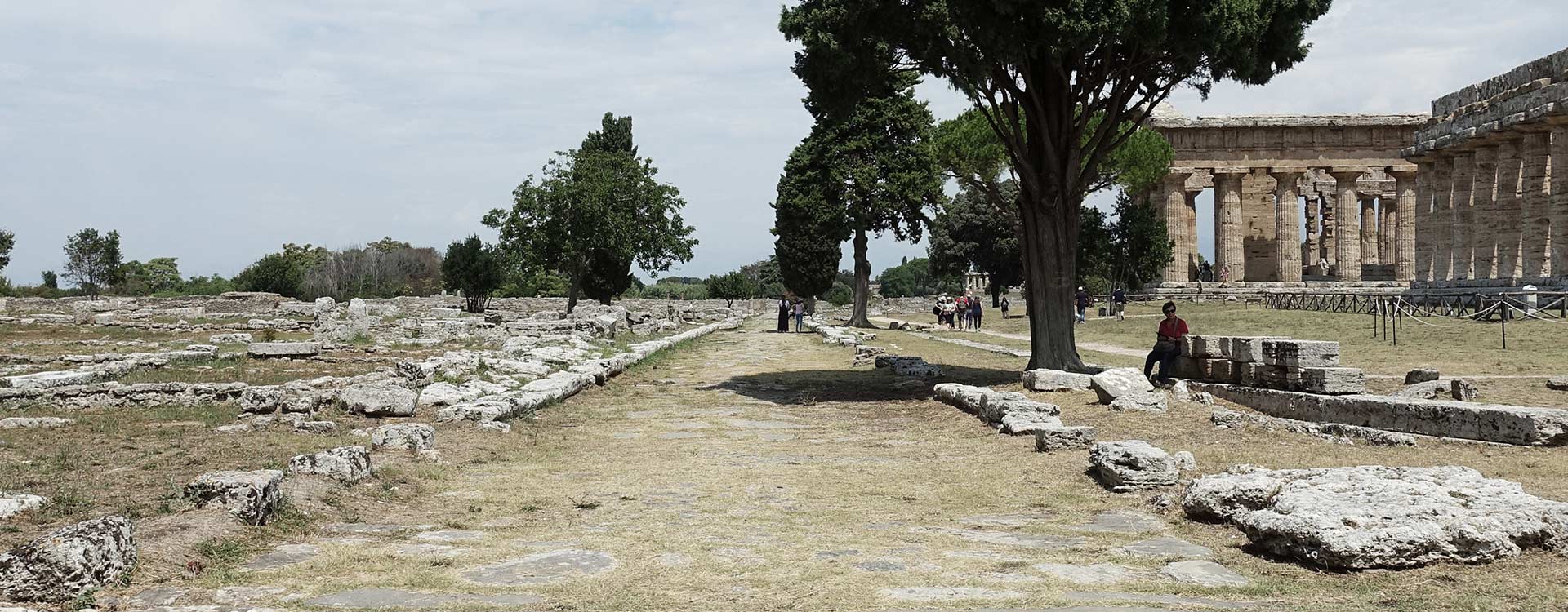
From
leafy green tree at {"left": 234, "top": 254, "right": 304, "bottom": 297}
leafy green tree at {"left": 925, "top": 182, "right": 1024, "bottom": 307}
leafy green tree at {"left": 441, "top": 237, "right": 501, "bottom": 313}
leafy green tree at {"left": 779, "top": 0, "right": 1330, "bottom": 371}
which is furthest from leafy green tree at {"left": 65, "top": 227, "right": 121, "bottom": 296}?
leafy green tree at {"left": 779, "top": 0, "right": 1330, "bottom": 371}

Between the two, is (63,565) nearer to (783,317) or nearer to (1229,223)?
(783,317)

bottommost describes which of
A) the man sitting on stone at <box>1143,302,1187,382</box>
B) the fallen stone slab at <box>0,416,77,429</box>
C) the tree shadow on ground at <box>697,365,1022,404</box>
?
the tree shadow on ground at <box>697,365,1022,404</box>

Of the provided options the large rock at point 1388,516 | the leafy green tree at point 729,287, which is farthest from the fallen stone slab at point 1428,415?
the leafy green tree at point 729,287

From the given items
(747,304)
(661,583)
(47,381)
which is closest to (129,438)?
(47,381)

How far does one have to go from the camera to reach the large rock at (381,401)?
42.9ft

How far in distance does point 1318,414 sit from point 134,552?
38.7 ft

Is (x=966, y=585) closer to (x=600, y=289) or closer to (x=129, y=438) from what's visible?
(x=129, y=438)

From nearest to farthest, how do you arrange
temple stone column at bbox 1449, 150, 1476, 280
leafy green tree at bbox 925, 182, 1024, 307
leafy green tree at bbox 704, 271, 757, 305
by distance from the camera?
temple stone column at bbox 1449, 150, 1476, 280, leafy green tree at bbox 925, 182, 1024, 307, leafy green tree at bbox 704, 271, 757, 305

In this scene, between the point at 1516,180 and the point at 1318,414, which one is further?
the point at 1516,180

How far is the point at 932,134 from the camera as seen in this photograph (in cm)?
4259

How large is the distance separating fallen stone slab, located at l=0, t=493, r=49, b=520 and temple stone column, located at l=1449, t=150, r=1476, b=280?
43576 millimetres

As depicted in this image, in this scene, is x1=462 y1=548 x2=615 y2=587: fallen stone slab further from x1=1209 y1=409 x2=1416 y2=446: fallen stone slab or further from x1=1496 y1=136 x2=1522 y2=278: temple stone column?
x1=1496 y1=136 x2=1522 y2=278: temple stone column

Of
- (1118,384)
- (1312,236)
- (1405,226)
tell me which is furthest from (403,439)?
(1312,236)

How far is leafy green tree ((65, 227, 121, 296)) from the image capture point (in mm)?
84125
